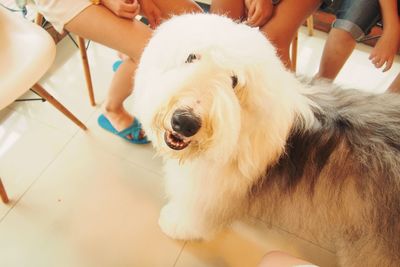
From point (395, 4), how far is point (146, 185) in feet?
3.95

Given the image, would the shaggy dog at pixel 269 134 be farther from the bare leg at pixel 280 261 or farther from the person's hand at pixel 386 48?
the person's hand at pixel 386 48

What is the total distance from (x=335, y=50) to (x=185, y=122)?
38.9 inches

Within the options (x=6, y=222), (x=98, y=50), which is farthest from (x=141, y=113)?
(x=98, y=50)

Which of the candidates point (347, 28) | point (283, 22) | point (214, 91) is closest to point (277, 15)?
point (283, 22)

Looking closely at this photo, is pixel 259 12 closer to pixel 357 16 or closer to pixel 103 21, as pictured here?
pixel 357 16

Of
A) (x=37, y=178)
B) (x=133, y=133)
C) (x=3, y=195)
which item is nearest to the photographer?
(x=3, y=195)

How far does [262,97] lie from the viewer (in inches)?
26.7

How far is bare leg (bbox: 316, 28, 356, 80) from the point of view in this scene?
1.29m

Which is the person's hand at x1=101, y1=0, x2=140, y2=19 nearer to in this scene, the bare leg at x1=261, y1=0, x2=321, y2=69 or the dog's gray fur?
the bare leg at x1=261, y1=0, x2=321, y2=69

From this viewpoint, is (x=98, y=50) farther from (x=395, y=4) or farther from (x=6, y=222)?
(x=395, y=4)

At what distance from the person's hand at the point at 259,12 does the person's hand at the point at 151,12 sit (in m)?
0.34

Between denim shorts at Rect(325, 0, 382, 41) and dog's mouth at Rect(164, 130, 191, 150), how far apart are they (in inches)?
37.0

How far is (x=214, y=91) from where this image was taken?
65 centimetres

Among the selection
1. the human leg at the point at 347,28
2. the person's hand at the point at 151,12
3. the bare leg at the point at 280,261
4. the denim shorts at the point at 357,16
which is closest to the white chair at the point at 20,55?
the person's hand at the point at 151,12
